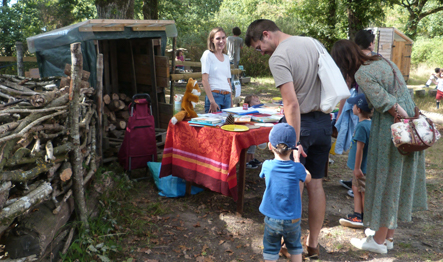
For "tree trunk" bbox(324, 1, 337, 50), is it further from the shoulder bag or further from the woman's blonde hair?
the shoulder bag

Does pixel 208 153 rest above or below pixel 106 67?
below

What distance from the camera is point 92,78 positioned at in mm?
5402

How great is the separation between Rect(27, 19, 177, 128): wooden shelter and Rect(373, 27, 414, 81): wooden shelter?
754 cm

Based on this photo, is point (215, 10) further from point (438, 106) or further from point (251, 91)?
point (438, 106)

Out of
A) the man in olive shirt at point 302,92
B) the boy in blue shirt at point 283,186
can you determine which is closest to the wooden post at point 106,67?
the man in olive shirt at point 302,92

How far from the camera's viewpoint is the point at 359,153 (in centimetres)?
375

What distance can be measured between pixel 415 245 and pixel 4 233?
12.2 ft

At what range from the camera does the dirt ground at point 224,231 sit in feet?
11.7

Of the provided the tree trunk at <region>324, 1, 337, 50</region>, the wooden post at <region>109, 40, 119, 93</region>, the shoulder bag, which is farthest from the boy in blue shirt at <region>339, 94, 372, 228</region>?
the tree trunk at <region>324, 1, 337, 50</region>

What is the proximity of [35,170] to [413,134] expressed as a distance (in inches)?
117

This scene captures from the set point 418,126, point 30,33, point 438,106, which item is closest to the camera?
point 418,126

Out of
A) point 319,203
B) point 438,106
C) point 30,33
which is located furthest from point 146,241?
point 30,33

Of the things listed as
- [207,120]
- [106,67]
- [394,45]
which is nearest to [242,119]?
[207,120]

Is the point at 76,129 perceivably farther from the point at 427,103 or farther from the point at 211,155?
the point at 427,103
